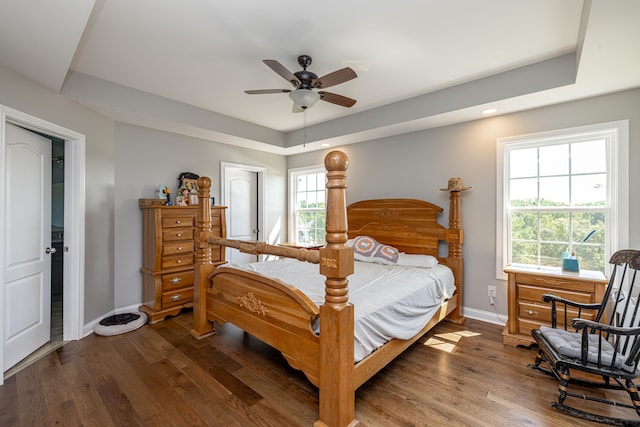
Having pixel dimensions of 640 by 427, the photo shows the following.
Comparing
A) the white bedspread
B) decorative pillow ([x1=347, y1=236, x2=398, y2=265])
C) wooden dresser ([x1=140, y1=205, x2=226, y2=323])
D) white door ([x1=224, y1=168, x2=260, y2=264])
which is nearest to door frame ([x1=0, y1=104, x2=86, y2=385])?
wooden dresser ([x1=140, y1=205, x2=226, y2=323])

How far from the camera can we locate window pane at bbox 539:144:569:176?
296 centimetres

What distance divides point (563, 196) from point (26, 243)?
5174mm

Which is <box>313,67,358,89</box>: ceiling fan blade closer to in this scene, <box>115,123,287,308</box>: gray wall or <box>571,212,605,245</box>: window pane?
<box>115,123,287,308</box>: gray wall

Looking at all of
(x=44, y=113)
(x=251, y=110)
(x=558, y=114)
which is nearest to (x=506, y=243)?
(x=558, y=114)

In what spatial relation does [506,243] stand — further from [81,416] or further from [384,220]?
[81,416]

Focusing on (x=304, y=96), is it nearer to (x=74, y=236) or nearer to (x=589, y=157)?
(x=74, y=236)

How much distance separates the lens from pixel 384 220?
4.03m

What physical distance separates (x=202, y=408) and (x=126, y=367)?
3.12 feet

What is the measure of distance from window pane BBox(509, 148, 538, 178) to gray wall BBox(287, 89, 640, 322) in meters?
0.19

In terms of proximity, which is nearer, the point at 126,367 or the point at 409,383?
the point at 409,383

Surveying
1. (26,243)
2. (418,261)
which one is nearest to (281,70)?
(418,261)

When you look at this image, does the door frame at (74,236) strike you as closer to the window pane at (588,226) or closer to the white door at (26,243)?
the white door at (26,243)

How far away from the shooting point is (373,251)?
3645mm

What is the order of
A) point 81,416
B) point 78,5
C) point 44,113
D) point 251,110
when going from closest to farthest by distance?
point 78,5 < point 81,416 < point 44,113 < point 251,110
